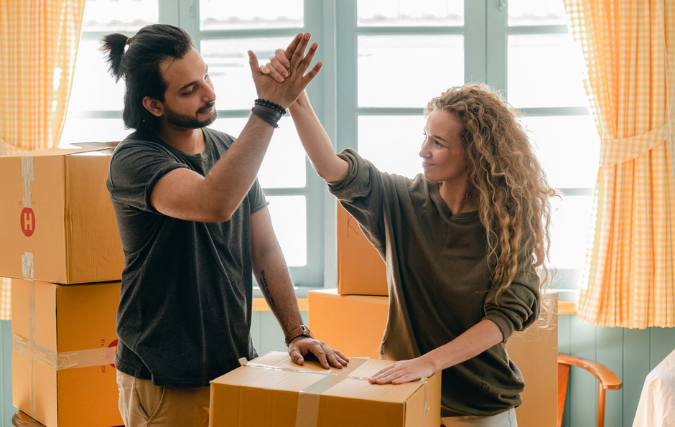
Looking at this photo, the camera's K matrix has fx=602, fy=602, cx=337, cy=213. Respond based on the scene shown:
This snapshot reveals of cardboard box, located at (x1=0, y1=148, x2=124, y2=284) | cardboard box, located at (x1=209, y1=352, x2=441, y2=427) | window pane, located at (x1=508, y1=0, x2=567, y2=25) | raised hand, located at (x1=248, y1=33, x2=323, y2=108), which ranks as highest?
window pane, located at (x1=508, y1=0, x2=567, y2=25)

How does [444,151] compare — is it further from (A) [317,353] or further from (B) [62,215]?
(B) [62,215]

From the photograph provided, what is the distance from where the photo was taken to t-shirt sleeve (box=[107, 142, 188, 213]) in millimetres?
1131

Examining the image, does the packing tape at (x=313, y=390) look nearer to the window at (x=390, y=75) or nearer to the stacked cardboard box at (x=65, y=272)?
the stacked cardboard box at (x=65, y=272)

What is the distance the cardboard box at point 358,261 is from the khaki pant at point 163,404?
0.74 meters

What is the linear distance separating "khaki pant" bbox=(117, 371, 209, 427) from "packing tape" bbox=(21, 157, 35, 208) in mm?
762

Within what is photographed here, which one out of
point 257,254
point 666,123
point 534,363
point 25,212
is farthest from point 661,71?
point 25,212

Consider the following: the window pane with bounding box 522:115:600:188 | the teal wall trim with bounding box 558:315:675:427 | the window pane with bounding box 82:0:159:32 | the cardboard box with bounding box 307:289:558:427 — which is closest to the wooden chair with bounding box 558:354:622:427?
the teal wall trim with bounding box 558:315:675:427

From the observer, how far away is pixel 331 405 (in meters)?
0.96

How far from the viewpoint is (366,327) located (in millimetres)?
1835

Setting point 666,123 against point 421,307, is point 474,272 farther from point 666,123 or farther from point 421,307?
point 666,123

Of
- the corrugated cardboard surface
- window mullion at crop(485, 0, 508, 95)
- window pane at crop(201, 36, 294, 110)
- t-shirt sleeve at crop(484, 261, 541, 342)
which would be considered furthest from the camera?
window pane at crop(201, 36, 294, 110)

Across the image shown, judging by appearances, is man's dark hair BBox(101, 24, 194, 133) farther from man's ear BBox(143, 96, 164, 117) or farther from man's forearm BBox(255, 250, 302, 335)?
man's forearm BBox(255, 250, 302, 335)

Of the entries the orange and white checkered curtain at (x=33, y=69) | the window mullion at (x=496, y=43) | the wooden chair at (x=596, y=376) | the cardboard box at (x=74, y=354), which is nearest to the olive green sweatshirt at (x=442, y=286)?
the cardboard box at (x=74, y=354)

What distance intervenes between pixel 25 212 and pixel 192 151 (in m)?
0.75
